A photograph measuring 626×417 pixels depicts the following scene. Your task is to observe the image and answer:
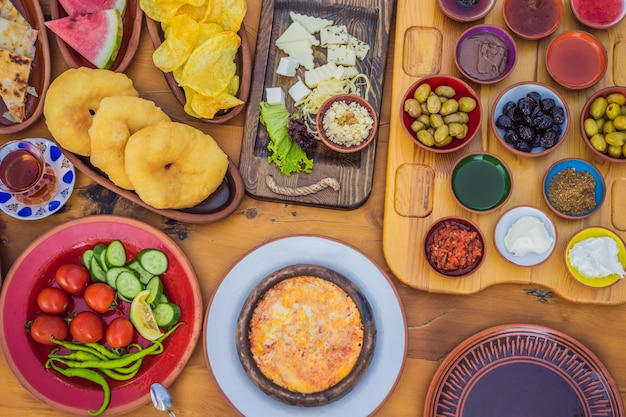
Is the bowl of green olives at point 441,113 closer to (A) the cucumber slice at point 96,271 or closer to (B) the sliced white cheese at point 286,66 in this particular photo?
(B) the sliced white cheese at point 286,66

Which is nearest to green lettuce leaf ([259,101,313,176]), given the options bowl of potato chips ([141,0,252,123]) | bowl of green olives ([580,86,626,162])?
bowl of potato chips ([141,0,252,123])

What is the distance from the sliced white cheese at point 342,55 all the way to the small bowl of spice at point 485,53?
538mm

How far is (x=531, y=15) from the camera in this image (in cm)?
300

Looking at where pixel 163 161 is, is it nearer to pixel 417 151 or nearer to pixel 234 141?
pixel 234 141

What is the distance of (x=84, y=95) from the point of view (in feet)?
9.05

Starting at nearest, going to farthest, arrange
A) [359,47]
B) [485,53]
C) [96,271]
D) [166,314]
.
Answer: [166,314] → [96,271] → [485,53] → [359,47]

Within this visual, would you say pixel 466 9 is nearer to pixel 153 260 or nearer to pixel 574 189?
pixel 574 189

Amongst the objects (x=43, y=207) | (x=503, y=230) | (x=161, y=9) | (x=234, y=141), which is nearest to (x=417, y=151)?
(x=503, y=230)

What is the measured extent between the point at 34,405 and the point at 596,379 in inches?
108

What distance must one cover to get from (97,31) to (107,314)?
1439 mm

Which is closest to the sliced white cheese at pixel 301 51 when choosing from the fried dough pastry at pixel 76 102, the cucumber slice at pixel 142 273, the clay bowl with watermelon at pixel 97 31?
the clay bowl with watermelon at pixel 97 31

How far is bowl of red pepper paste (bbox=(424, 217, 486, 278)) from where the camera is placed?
2.76 metres

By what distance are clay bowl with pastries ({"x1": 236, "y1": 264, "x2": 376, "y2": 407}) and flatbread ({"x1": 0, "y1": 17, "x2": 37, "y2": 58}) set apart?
5.83 ft

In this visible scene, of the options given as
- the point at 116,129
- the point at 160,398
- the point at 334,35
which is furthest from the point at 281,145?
the point at 160,398
